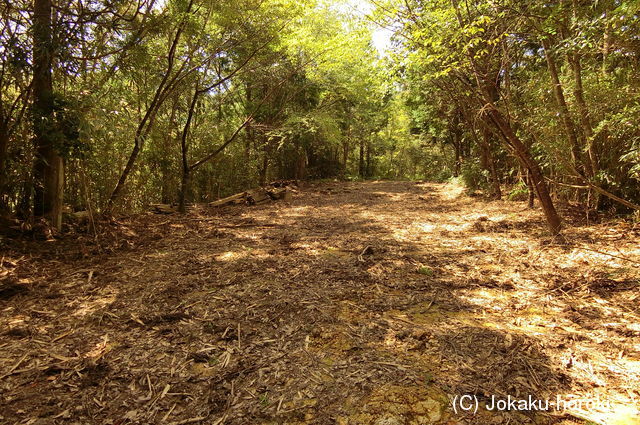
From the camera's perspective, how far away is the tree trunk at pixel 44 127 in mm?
3580

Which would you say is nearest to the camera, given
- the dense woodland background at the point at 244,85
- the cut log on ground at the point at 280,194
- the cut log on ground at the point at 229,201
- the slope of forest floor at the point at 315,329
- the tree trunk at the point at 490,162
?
the slope of forest floor at the point at 315,329

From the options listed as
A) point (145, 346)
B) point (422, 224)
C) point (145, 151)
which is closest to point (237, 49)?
Result: point (145, 151)

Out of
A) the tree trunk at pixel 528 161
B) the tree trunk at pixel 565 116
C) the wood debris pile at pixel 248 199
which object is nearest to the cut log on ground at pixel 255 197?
the wood debris pile at pixel 248 199

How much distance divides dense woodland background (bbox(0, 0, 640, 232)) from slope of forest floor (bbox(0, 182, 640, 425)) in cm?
106

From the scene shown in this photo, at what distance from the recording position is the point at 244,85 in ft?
35.8

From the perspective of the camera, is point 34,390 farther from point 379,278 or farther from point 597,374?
point 597,374

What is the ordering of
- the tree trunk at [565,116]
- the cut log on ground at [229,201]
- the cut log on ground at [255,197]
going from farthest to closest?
the cut log on ground at [255,197] → the cut log on ground at [229,201] → the tree trunk at [565,116]

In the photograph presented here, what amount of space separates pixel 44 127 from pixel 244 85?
26.5 feet

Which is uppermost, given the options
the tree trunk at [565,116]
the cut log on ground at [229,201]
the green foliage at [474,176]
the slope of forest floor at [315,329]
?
the tree trunk at [565,116]

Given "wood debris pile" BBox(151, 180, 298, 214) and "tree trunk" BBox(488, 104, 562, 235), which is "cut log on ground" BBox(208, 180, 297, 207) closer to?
"wood debris pile" BBox(151, 180, 298, 214)

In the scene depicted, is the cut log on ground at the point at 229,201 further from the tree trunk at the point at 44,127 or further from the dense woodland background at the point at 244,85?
the tree trunk at the point at 44,127

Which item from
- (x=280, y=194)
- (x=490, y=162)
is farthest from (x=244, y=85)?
(x=490, y=162)

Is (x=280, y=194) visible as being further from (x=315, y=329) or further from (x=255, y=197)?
(x=315, y=329)

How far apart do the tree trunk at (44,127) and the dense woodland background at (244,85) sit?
0.05 feet
